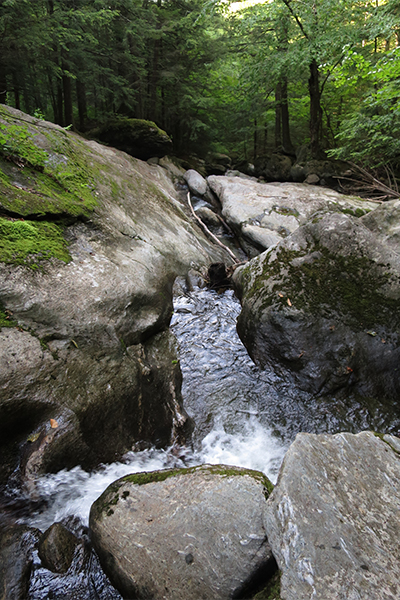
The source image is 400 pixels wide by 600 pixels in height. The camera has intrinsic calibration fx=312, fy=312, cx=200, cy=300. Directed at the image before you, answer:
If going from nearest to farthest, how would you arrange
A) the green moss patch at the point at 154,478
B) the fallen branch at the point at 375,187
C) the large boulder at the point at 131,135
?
the green moss patch at the point at 154,478 → the fallen branch at the point at 375,187 → the large boulder at the point at 131,135

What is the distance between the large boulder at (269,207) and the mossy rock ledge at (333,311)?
157 inches

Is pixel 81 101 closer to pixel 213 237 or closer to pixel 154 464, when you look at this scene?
pixel 213 237

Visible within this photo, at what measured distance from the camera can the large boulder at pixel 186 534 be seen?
1934 mm

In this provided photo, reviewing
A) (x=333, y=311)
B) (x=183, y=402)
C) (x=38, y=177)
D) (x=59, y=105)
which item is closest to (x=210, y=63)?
(x=59, y=105)

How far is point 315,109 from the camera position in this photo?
14266 millimetres

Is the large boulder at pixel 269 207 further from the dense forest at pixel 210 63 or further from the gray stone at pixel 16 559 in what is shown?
the gray stone at pixel 16 559

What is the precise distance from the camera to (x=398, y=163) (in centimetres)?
1159

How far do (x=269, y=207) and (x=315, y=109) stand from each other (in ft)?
26.1

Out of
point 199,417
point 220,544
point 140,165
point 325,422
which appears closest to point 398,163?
point 140,165

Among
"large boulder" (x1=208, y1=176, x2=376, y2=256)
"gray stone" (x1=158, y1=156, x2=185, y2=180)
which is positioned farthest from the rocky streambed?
"gray stone" (x1=158, y1=156, x2=185, y2=180)

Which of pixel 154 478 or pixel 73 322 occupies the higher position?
pixel 73 322

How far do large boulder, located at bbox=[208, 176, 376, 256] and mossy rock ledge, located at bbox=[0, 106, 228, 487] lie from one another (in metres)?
3.71

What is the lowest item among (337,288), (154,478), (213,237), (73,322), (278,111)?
(154,478)

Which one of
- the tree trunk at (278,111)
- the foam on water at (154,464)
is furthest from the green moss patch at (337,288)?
the tree trunk at (278,111)
